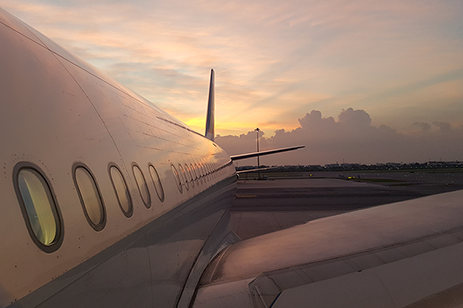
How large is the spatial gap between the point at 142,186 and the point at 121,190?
499 mm

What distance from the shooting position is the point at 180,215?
15.1ft

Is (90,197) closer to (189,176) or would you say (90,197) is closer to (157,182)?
(157,182)

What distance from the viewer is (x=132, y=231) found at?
114 inches

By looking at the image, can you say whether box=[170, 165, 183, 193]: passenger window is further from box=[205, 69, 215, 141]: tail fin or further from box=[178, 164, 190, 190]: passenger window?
box=[205, 69, 215, 141]: tail fin

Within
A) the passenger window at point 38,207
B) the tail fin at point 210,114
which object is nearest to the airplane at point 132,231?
the passenger window at point 38,207

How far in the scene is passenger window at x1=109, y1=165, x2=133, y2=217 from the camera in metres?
2.86

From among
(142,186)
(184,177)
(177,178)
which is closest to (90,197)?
(142,186)

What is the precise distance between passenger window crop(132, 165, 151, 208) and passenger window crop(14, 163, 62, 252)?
135 cm

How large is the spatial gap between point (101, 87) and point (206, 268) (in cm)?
384

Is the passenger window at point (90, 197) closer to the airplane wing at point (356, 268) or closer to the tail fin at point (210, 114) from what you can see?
the airplane wing at point (356, 268)

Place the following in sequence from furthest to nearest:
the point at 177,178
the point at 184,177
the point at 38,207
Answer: the point at 184,177
the point at 177,178
the point at 38,207

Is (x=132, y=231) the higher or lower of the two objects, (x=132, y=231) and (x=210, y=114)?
the lower

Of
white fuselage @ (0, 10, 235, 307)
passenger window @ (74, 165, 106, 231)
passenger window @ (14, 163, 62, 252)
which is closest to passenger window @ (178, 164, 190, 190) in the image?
white fuselage @ (0, 10, 235, 307)

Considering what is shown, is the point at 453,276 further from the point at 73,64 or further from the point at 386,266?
the point at 73,64
